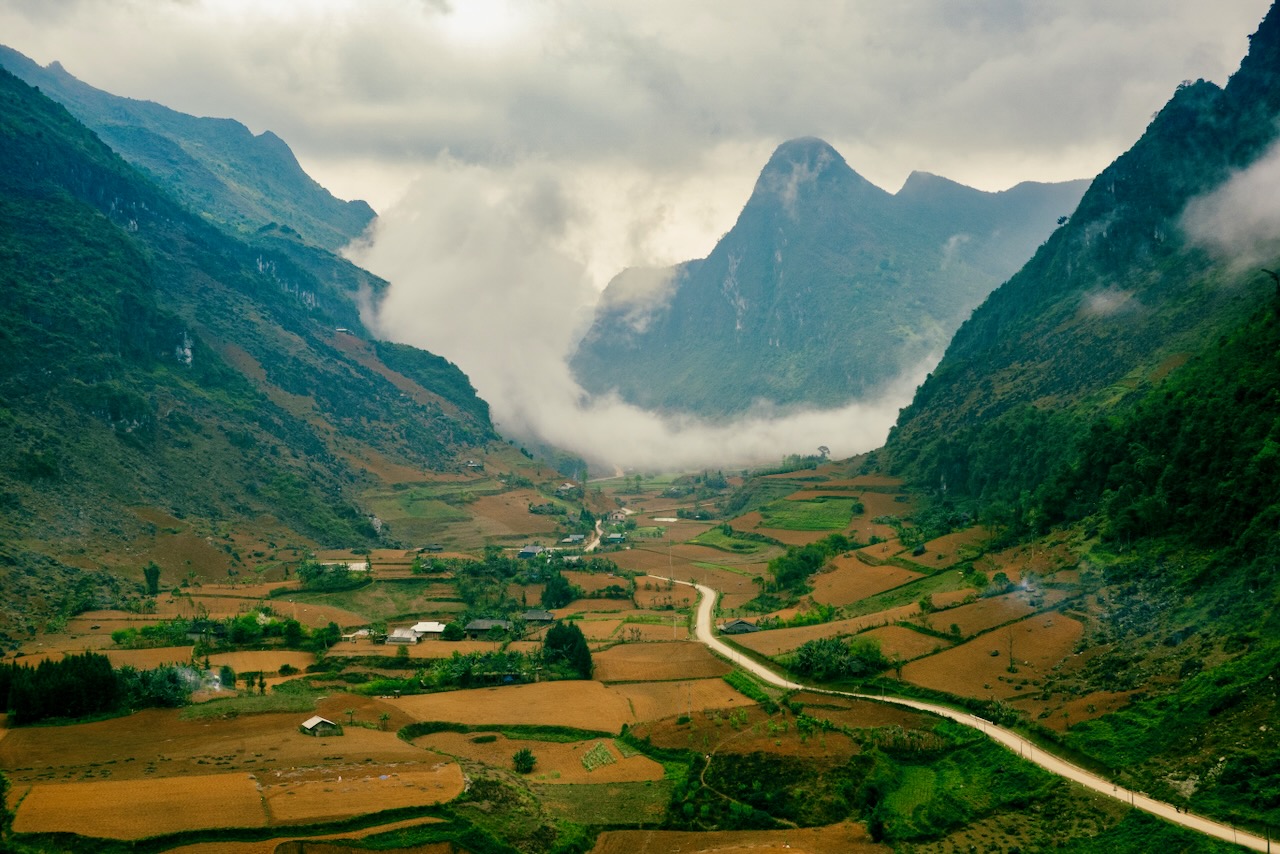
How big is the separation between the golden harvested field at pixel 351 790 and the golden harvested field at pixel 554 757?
18.5ft

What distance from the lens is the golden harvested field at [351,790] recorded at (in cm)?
4284

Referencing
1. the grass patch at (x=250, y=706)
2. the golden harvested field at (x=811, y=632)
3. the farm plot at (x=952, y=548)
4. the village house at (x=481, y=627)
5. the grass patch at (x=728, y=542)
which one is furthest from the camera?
the grass patch at (x=728, y=542)

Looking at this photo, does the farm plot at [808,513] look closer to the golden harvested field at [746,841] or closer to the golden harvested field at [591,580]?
the golden harvested field at [591,580]

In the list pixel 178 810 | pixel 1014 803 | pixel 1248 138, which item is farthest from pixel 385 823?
pixel 1248 138

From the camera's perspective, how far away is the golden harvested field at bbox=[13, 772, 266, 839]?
39.8 metres

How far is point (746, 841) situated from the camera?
148 feet

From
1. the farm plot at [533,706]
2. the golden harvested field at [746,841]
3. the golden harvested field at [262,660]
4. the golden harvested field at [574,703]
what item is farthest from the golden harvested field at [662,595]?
the golden harvested field at [746,841]

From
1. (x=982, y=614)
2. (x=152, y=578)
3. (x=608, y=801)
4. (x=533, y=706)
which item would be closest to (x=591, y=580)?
(x=152, y=578)

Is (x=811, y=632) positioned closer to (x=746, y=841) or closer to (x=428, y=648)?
(x=428, y=648)

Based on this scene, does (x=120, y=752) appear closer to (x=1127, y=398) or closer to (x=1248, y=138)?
(x=1127, y=398)

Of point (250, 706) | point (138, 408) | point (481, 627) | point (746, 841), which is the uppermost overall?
point (138, 408)

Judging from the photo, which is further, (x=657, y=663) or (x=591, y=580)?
(x=591, y=580)

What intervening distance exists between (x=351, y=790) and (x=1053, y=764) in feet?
112

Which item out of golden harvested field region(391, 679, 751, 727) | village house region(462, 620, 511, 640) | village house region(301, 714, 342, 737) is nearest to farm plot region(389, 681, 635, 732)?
golden harvested field region(391, 679, 751, 727)
